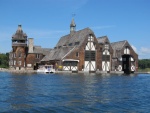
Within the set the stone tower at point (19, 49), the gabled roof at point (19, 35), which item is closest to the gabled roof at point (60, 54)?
the stone tower at point (19, 49)

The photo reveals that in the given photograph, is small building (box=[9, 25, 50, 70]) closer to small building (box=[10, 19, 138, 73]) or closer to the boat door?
small building (box=[10, 19, 138, 73])

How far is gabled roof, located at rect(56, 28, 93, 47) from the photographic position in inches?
3526

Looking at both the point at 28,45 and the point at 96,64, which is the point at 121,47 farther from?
the point at 28,45

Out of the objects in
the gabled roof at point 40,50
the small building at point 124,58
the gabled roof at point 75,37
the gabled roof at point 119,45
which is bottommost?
the small building at point 124,58

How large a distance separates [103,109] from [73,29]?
85.8 m

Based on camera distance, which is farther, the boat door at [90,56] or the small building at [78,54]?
the boat door at [90,56]

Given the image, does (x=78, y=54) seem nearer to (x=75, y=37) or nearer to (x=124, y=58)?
(x=75, y=37)

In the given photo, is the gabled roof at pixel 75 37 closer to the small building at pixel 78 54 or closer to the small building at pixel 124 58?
the small building at pixel 78 54

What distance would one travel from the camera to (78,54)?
8775cm

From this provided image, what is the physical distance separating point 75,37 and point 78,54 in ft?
35.4

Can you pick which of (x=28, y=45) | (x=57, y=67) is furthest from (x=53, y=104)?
(x=28, y=45)

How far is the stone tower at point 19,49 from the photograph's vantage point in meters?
97.9

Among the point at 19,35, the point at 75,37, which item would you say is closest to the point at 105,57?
the point at 75,37

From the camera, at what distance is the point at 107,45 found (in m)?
93.2
